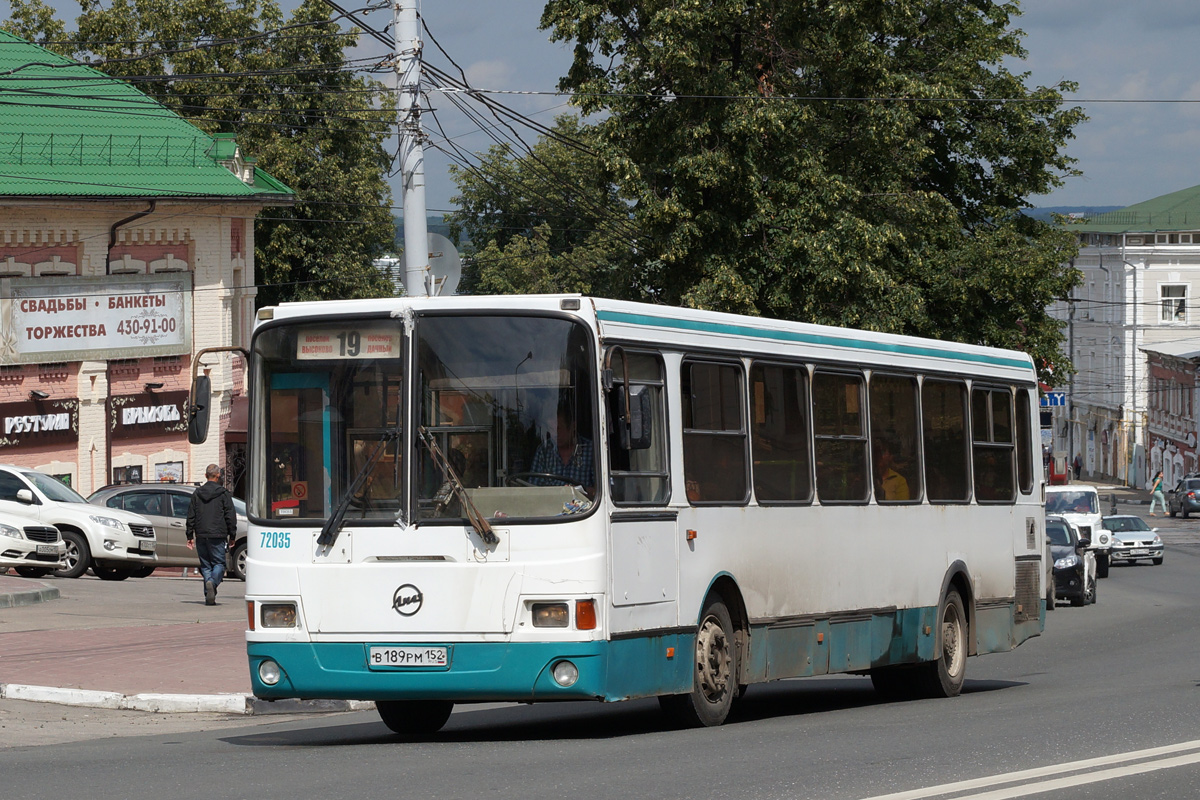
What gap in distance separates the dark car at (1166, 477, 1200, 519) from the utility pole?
203ft

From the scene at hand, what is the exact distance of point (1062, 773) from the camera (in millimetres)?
8578

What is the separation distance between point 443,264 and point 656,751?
9006 millimetres

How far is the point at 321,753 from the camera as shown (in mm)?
9977

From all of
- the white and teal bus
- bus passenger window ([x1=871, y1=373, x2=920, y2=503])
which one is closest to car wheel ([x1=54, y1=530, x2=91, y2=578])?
bus passenger window ([x1=871, y1=373, x2=920, y2=503])

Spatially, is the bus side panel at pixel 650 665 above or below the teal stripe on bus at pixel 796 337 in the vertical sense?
below

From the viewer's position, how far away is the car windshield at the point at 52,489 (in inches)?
1121

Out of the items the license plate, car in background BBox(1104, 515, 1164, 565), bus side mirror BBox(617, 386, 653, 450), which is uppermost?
bus side mirror BBox(617, 386, 653, 450)

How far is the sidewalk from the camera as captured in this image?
559 inches

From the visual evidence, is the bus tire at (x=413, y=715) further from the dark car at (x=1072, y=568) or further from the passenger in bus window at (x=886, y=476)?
the dark car at (x=1072, y=568)

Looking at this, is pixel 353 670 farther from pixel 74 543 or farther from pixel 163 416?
pixel 163 416

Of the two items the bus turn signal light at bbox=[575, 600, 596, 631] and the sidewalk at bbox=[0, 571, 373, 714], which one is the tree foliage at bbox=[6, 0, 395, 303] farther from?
the bus turn signal light at bbox=[575, 600, 596, 631]

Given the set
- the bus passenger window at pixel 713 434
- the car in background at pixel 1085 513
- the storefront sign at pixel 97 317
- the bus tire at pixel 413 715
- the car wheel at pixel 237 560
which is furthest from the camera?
the car in background at pixel 1085 513

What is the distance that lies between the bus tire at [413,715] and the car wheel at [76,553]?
721 inches

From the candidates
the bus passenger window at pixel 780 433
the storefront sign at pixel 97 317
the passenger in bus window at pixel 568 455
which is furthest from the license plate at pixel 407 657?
the storefront sign at pixel 97 317
